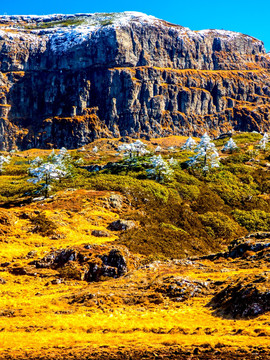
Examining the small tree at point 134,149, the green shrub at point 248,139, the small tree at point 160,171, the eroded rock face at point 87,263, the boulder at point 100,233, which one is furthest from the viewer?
the green shrub at point 248,139

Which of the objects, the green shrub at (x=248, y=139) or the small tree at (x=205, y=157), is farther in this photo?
the green shrub at (x=248, y=139)

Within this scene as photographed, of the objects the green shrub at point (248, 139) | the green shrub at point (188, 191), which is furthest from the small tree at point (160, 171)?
the green shrub at point (248, 139)

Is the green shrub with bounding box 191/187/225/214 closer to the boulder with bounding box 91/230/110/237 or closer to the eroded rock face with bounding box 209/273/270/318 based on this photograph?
the boulder with bounding box 91/230/110/237

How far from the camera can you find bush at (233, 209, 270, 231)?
1604 inches

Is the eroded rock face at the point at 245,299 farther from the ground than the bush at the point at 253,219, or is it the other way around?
the eroded rock face at the point at 245,299

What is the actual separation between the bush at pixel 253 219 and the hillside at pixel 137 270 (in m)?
0.16

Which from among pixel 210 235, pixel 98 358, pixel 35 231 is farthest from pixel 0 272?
pixel 210 235

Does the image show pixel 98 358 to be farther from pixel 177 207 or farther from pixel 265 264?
pixel 177 207

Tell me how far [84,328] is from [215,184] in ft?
139

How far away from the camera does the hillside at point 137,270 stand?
39.8 ft

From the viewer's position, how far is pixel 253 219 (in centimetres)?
4244

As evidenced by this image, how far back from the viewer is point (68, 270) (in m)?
23.8

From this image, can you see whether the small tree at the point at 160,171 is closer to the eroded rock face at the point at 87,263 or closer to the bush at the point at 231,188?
the bush at the point at 231,188

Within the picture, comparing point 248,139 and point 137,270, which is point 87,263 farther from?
point 248,139
